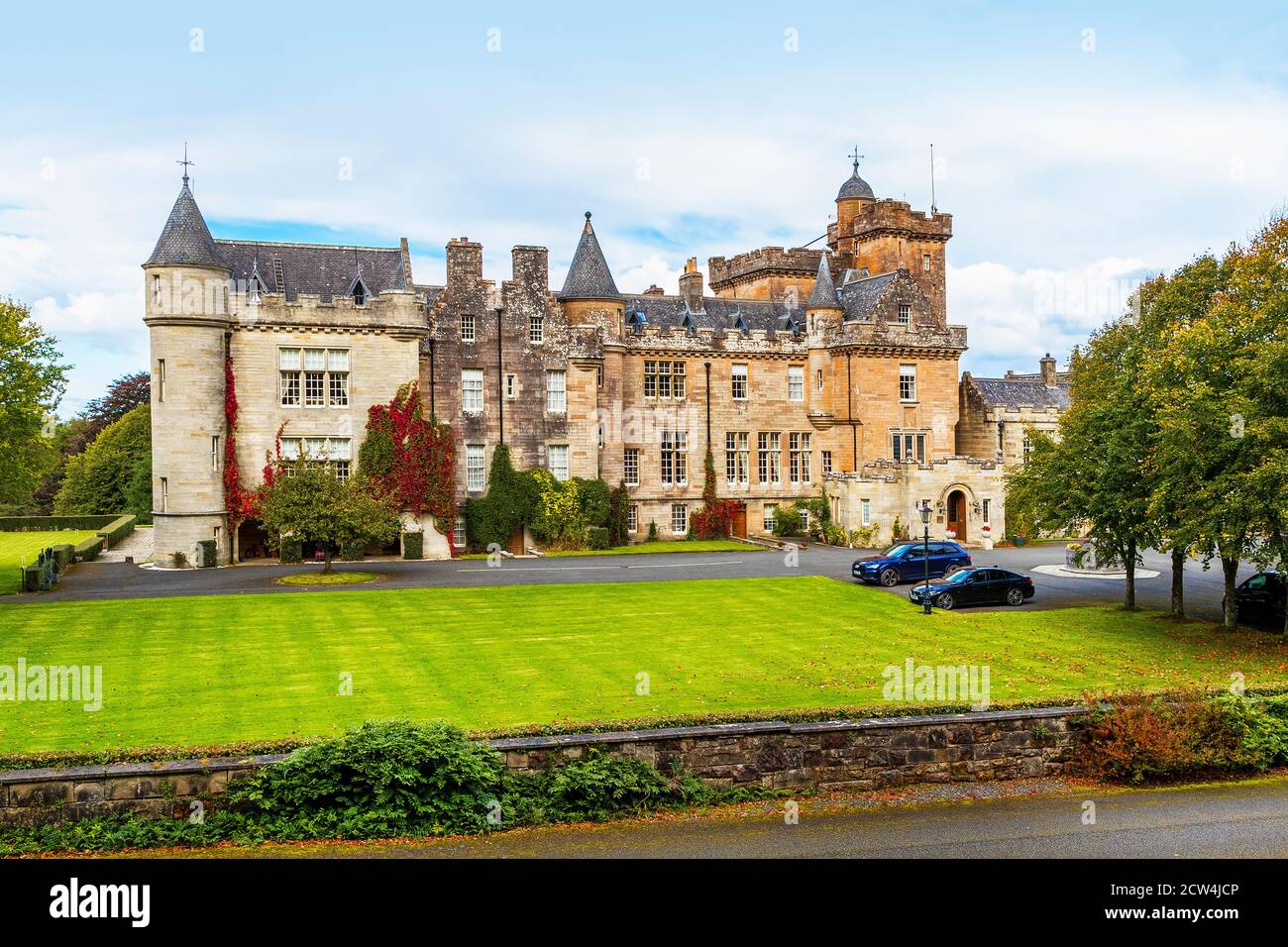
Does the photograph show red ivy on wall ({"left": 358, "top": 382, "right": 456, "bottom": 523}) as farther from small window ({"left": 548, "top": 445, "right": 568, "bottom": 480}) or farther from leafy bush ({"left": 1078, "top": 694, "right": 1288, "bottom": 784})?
leafy bush ({"left": 1078, "top": 694, "right": 1288, "bottom": 784})

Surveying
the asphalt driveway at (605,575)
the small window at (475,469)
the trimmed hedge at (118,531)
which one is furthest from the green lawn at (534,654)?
the trimmed hedge at (118,531)

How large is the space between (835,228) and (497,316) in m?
25.2

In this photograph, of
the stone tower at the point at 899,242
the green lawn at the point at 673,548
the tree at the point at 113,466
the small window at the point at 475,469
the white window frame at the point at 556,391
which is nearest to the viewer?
the green lawn at the point at 673,548

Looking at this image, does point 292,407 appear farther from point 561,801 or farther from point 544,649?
point 561,801

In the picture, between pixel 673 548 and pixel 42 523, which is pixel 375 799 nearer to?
pixel 673 548

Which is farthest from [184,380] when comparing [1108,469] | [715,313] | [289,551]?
[1108,469]

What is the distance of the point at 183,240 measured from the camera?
45375 millimetres

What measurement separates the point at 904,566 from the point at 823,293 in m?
23.2

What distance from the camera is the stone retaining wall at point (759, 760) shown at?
14.4m

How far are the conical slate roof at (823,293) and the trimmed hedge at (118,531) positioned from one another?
36.9 meters

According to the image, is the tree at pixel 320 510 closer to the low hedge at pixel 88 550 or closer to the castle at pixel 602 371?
the castle at pixel 602 371

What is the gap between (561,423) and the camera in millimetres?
53656

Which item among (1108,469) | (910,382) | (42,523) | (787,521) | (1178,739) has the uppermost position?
(910,382)
